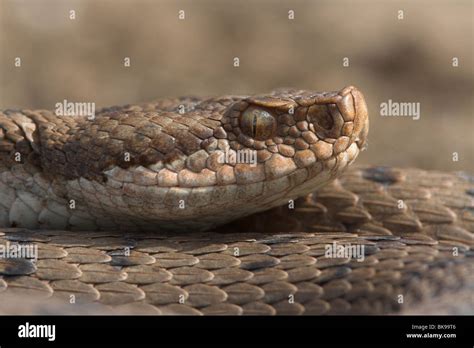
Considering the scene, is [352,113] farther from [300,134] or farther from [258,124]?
[258,124]

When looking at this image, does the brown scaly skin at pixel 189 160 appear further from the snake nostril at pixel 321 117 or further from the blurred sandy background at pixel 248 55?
the blurred sandy background at pixel 248 55

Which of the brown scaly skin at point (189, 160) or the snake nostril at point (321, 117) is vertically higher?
the snake nostril at point (321, 117)

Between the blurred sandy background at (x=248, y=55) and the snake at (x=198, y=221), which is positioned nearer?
the snake at (x=198, y=221)

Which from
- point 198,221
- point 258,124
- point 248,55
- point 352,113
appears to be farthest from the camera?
point 248,55

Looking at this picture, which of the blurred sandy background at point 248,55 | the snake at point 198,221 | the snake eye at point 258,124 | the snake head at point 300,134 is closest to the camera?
the snake at point 198,221

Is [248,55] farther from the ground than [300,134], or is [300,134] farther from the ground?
[248,55]

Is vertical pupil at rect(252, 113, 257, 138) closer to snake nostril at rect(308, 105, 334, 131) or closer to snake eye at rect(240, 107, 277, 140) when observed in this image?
snake eye at rect(240, 107, 277, 140)

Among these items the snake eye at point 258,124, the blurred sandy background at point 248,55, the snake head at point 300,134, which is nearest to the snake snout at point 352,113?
the snake head at point 300,134

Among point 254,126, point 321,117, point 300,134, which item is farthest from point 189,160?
point 321,117

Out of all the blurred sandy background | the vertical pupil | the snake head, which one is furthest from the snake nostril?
the blurred sandy background
